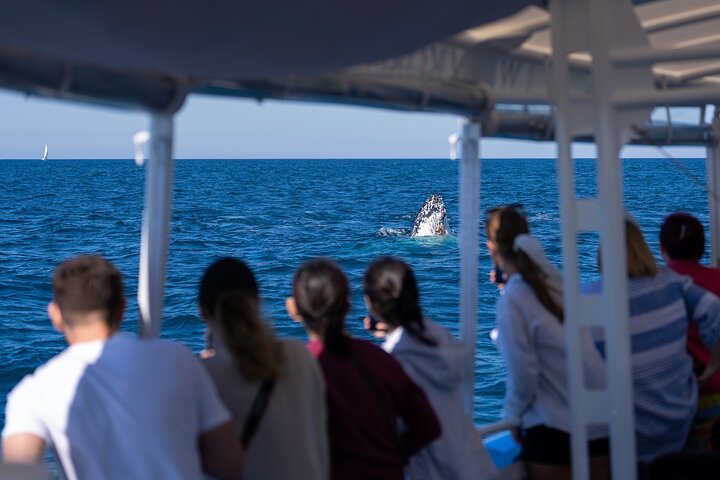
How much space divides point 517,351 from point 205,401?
1.26m

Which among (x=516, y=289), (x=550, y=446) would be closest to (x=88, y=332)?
(x=516, y=289)

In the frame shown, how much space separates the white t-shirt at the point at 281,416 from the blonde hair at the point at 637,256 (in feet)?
4.30

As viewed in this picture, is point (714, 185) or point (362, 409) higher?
point (714, 185)

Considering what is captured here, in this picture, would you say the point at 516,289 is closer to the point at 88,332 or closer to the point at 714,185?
the point at 88,332

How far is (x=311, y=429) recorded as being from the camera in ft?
6.84

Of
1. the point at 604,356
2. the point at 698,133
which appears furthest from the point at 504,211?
the point at 698,133

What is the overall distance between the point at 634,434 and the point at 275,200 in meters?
41.0

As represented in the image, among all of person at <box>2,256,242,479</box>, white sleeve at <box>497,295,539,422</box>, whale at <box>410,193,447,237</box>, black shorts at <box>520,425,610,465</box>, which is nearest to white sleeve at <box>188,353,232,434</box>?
person at <box>2,256,242,479</box>

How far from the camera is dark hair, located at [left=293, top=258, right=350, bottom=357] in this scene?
2.24m

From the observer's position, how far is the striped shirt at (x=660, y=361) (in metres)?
2.99

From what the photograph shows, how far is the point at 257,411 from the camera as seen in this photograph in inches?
80.5

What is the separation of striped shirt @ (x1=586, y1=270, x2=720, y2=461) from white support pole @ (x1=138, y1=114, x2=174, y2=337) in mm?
1393

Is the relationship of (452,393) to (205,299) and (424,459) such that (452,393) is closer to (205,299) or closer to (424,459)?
(424,459)

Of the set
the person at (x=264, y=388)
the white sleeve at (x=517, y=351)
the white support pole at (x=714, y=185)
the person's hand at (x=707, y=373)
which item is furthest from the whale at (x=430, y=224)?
the person at (x=264, y=388)
